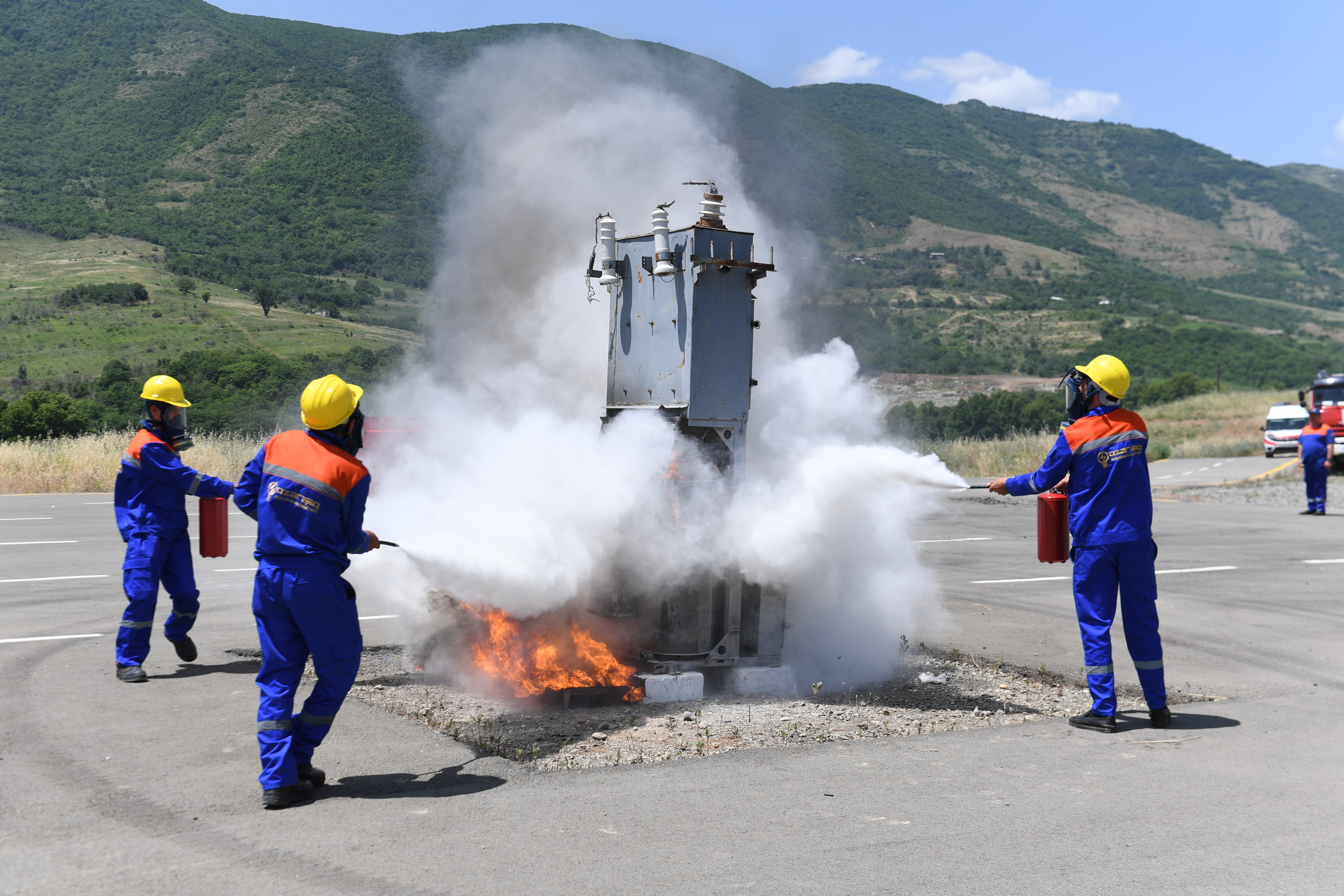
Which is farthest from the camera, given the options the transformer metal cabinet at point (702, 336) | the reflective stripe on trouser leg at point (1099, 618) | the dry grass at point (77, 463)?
the dry grass at point (77, 463)

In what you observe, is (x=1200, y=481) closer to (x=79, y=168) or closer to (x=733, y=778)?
(x=733, y=778)

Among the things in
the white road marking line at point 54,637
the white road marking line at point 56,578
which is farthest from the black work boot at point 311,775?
the white road marking line at point 56,578

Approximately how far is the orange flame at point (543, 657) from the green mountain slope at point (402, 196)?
4087 mm

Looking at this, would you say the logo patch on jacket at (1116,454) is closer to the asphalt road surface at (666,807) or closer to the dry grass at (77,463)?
the asphalt road surface at (666,807)

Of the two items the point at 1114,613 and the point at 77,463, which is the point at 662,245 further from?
the point at 77,463

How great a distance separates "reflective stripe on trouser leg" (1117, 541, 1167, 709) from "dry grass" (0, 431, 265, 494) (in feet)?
65.3

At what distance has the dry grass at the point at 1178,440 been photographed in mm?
31297

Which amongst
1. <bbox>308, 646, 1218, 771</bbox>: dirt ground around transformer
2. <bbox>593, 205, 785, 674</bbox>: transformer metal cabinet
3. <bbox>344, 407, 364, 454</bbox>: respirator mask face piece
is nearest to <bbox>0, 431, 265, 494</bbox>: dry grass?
<bbox>308, 646, 1218, 771</bbox>: dirt ground around transformer

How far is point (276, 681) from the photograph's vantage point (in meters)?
4.82

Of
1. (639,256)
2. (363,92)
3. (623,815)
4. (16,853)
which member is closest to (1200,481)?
(639,256)

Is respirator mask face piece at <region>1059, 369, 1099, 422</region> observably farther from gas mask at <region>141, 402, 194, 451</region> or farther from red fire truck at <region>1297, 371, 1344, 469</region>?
red fire truck at <region>1297, 371, 1344, 469</region>

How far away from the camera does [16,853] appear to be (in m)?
4.18

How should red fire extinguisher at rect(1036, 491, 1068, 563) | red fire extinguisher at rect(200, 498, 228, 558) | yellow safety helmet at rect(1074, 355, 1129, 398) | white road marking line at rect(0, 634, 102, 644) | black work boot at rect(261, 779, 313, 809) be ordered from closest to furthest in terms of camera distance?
black work boot at rect(261, 779, 313, 809)
yellow safety helmet at rect(1074, 355, 1129, 398)
red fire extinguisher at rect(1036, 491, 1068, 563)
red fire extinguisher at rect(200, 498, 228, 558)
white road marking line at rect(0, 634, 102, 644)

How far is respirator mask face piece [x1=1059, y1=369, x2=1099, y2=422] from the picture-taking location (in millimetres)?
6488
